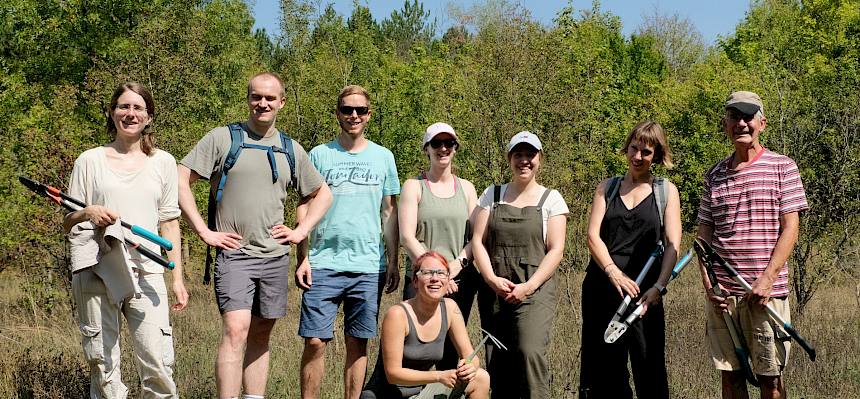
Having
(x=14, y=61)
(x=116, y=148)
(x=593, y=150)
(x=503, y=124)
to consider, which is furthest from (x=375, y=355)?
(x=14, y=61)

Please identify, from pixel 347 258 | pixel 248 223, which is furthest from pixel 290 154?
pixel 347 258

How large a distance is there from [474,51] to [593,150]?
7.05ft

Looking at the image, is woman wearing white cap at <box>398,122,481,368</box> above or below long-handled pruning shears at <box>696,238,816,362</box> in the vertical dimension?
above

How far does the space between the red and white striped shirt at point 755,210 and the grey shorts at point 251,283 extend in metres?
2.77

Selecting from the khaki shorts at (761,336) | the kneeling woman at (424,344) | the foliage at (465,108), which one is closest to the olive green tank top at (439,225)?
the kneeling woman at (424,344)

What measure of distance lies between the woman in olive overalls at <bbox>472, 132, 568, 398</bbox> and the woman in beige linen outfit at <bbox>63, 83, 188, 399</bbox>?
204 cm

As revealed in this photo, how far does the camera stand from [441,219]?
18.8 feet

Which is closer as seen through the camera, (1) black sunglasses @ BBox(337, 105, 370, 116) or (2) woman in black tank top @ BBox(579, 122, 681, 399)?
(2) woman in black tank top @ BBox(579, 122, 681, 399)

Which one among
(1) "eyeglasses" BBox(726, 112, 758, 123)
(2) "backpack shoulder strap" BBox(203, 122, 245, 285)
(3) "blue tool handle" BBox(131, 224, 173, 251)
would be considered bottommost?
(3) "blue tool handle" BBox(131, 224, 173, 251)

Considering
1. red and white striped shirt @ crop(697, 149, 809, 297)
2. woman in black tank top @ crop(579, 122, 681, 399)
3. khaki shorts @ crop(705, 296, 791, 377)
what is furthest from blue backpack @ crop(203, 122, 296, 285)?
khaki shorts @ crop(705, 296, 791, 377)

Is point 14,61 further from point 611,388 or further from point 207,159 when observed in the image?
point 611,388

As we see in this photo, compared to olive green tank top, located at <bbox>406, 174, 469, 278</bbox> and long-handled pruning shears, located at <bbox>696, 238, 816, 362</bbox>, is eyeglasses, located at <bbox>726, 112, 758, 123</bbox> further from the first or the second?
olive green tank top, located at <bbox>406, 174, 469, 278</bbox>

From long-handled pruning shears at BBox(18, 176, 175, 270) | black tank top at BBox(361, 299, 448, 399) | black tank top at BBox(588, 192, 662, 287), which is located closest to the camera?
long-handled pruning shears at BBox(18, 176, 175, 270)

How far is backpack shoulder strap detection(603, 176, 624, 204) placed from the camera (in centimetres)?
566
